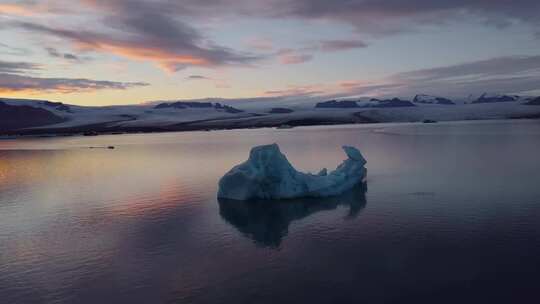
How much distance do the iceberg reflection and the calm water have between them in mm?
89

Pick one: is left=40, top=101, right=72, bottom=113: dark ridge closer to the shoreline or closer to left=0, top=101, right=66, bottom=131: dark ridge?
left=0, top=101, right=66, bottom=131: dark ridge

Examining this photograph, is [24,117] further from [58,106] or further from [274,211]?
[274,211]

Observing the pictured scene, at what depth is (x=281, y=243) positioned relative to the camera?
46.2 feet

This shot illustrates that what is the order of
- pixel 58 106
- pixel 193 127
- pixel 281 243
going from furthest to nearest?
pixel 58 106 < pixel 193 127 < pixel 281 243

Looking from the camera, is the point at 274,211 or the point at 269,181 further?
the point at 269,181

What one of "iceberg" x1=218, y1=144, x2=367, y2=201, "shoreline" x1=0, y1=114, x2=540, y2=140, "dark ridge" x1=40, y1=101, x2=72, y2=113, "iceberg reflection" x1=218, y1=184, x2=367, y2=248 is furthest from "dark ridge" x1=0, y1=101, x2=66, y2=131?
"iceberg reflection" x1=218, y1=184, x2=367, y2=248

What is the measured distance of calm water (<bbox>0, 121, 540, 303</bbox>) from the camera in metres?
10.4

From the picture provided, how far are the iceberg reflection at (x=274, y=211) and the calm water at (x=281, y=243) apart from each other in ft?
0.29

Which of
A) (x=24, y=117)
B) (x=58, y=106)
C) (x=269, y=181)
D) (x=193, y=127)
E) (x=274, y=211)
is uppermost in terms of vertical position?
(x=58, y=106)

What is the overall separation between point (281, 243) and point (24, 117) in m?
180

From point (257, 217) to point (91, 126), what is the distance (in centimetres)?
12409

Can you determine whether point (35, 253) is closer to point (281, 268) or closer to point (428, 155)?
point (281, 268)

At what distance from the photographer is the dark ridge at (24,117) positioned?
16062cm

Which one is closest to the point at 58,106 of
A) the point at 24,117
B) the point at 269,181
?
the point at 24,117
